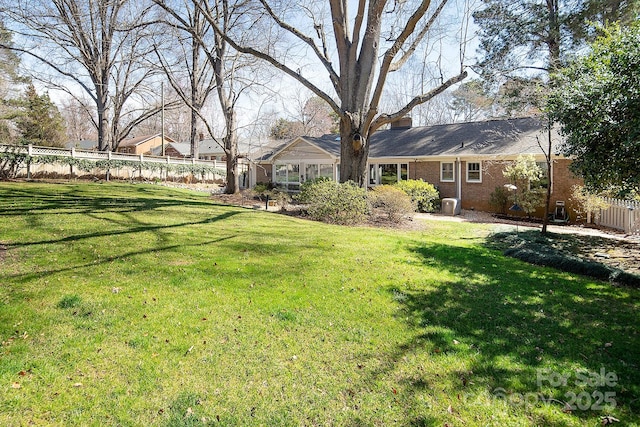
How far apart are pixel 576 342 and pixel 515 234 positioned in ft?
24.8

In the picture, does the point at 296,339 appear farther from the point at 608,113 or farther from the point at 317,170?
the point at 317,170

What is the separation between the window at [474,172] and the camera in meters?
17.9

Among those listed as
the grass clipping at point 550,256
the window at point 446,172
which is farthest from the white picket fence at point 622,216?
the window at point 446,172

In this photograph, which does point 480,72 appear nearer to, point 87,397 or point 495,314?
point 495,314

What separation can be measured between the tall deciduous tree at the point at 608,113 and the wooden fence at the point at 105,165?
2485 cm

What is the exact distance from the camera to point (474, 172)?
18.1m

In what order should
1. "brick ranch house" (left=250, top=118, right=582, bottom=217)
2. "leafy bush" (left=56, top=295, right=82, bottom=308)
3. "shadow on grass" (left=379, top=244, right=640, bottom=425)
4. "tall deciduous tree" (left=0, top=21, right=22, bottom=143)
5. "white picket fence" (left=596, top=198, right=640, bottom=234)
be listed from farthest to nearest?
"tall deciduous tree" (left=0, top=21, right=22, bottom=143)
"brick ranch house" (left=250, top=118, right=582, bottom=217)
"white picket fence" (left=596, top=198, right=640, bottom=234)
"leafy bush" (left=56, top=295, right=82, bottom=308)
"shadow on grass" (left=379, top=244, right=640, bottom=425)

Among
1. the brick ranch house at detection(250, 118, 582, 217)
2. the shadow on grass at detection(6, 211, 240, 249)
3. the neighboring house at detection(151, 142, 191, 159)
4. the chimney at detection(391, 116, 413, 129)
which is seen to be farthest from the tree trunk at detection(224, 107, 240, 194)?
the neighboring house at detection(151, 142, 191, 159)

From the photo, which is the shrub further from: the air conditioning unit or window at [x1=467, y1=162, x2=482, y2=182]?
the air conditioning unit

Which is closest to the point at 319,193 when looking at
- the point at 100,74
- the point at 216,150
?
the point at 100,74

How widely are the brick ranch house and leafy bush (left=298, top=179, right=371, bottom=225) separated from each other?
8.23 meters

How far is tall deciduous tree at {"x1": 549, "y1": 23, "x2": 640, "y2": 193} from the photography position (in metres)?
5.48

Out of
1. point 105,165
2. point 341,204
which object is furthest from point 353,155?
point 105,165

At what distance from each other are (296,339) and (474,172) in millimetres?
16807
